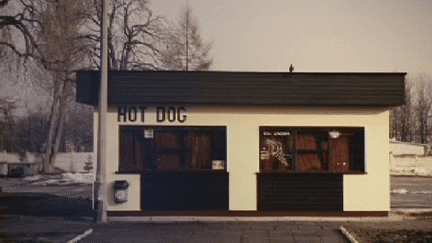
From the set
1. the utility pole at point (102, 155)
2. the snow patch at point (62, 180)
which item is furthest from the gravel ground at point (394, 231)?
the snow patch at point (62, 180)

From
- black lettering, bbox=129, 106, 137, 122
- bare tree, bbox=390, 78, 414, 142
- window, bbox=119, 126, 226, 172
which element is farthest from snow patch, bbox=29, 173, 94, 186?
bare tree, bbox=390, 78, 414, 142

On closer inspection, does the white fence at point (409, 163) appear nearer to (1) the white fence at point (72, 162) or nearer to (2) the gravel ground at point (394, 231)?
(1) the white fence at point (72, 162)

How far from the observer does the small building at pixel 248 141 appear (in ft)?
54.1

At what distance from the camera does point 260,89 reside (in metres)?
16.5

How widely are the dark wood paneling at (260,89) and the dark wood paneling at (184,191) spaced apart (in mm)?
2315

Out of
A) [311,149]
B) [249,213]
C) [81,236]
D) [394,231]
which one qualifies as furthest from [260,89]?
[81,236]

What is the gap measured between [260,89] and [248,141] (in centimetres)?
168

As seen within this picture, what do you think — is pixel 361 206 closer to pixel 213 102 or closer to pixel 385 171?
pixel 385 171

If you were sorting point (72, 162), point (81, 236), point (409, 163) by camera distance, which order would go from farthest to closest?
point (72, 162) → point (409, 163) → point (81, 236)

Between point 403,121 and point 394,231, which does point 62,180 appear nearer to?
point 394,231

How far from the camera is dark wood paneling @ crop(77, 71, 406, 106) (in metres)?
16.5

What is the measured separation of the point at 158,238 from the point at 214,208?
157 inches

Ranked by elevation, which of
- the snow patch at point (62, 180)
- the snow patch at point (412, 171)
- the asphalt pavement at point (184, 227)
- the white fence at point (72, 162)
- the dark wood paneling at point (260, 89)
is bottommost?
the asphalt pavement at point (184, 227)

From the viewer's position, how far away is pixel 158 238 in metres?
12.9
